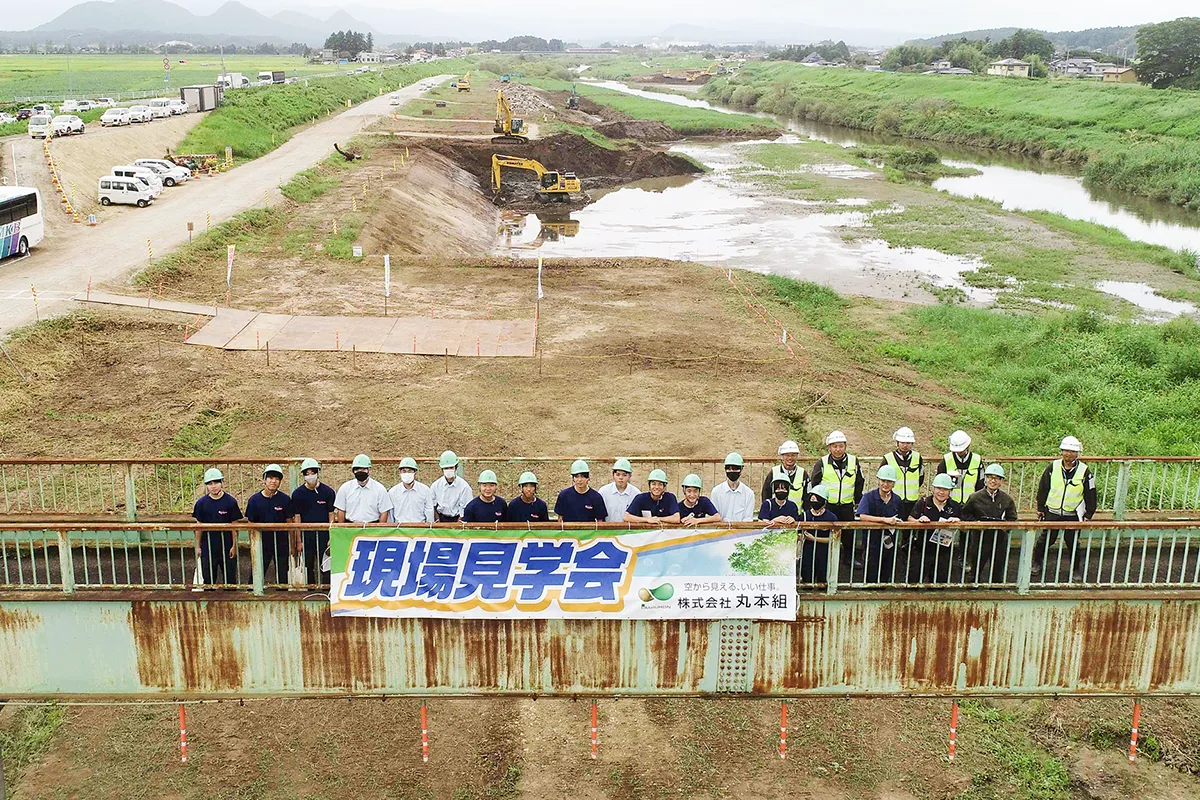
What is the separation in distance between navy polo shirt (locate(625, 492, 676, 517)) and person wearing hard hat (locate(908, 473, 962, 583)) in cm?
225

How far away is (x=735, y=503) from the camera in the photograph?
33.6 feet

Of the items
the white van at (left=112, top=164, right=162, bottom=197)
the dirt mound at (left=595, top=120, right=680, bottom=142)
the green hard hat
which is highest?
the dirt mound at (left=595, top=120, right=680, bottom=142)

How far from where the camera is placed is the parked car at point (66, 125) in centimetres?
5601

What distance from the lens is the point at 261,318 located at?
31.0 meters

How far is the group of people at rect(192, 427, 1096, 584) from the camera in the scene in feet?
32.3

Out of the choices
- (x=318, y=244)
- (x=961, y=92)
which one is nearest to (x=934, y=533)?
(x=318, y=244)

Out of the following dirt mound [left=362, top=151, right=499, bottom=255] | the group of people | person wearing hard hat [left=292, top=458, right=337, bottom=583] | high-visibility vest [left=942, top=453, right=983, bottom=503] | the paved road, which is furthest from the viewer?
dirt mound [left=362, top=151, right=499, bottom=255]

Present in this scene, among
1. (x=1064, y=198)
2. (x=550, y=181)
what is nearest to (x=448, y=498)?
(x=550, y=181)

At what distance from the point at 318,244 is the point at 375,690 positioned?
111 feet

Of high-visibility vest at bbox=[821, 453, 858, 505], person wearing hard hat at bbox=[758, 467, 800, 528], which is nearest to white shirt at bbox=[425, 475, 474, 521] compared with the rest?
person wearing hard hat at bbox=[758, 467, 800, 528]

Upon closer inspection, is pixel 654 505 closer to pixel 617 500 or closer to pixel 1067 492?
A: pixel 617 500

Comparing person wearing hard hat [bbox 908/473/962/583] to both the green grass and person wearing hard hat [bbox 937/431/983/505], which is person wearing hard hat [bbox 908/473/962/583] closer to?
person wearing hard hat [bbox 937/431/983/505]

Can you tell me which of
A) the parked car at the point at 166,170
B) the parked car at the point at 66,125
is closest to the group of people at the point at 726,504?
the parked car at the point at 166,170

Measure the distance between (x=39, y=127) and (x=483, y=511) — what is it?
185 feet
